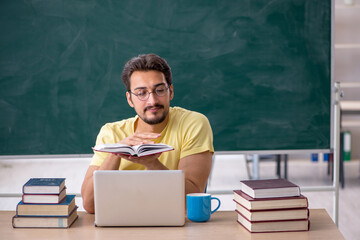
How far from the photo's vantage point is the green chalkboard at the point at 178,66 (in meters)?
3.01

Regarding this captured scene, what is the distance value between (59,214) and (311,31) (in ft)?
6.88

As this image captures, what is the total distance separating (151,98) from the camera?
2.08 m

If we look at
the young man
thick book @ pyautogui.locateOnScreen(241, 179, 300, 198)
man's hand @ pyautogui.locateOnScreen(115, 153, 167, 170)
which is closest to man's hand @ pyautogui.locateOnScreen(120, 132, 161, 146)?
man's hand @ pyautogui.locateOnScreen(115, 153, 167, 170)

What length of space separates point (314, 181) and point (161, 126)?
3.58 m

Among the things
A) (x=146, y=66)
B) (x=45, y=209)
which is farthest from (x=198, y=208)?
(x=146, y=66)

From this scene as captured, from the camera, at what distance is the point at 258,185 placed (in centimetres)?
155

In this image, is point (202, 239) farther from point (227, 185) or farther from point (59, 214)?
point (227, 185)

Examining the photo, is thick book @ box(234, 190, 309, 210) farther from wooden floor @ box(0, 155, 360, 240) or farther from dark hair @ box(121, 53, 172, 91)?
wooden floor @ box(0, 155, 360, 240)

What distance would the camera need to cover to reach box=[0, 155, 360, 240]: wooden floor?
4320mm

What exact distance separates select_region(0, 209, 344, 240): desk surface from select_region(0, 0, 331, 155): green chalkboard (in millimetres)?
1495

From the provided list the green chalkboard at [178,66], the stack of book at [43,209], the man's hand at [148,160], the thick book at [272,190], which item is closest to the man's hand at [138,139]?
the man's hand at [148,160]

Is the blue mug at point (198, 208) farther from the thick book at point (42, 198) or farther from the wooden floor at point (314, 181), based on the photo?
the wooden floor at point (314, 181)

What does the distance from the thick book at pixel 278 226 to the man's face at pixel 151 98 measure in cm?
75

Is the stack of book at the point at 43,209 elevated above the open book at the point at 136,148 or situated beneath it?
situated beneath
